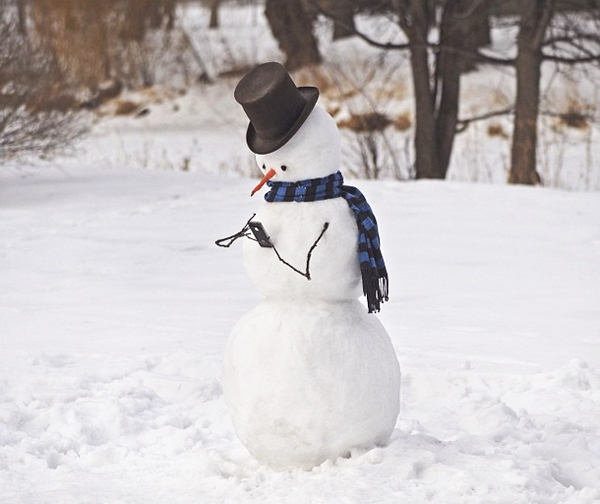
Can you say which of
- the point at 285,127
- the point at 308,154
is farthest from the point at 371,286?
the point at 285,127

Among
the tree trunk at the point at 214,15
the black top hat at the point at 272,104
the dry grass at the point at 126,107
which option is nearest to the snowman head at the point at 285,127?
the black top hat at the point at 272,104

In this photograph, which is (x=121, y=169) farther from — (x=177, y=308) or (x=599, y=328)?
(x=599, y=328)

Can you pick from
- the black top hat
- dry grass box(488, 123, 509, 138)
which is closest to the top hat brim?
the black top hat

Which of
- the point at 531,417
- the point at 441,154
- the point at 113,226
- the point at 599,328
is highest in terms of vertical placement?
the point at 531,417

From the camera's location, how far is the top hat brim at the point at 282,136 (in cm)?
355

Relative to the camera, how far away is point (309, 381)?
3.53m

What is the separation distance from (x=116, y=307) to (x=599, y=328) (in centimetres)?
283

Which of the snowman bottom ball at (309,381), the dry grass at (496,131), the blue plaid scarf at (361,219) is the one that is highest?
the blue plaid scarf at (361,219)

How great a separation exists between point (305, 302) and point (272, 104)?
664 millimetres

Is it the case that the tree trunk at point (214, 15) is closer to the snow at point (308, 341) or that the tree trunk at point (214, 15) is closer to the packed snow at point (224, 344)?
the packed snow at point (224, 344)

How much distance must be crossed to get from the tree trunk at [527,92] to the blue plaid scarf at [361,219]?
8.40 meters

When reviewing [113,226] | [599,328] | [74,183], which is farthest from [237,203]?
[599,328]

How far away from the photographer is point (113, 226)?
30.1ft

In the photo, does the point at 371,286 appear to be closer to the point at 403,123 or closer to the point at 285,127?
the point at 285,127
